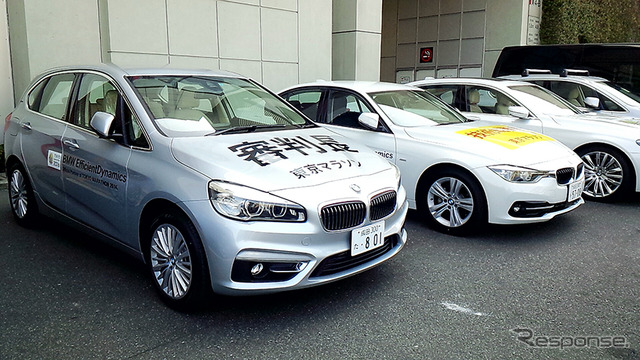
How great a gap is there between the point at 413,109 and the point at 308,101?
133cm

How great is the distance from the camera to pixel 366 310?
3.70 m

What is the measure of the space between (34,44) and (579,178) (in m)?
7.98

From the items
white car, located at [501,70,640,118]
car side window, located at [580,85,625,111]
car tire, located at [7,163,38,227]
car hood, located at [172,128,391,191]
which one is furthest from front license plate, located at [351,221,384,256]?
car side window, located at [580,85,625,111]

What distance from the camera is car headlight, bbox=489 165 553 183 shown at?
16.5ft

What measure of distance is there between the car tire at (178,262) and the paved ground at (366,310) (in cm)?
14

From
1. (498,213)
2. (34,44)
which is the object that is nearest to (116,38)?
(34,44)

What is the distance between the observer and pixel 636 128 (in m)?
6.82

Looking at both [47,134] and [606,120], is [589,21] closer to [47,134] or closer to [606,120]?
[606,120]

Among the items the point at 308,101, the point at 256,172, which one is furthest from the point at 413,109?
the point at 256,172

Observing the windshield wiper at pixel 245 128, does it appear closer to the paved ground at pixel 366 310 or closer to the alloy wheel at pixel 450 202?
the paved ground at pixel 366 310

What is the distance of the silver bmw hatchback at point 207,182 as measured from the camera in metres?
3.30

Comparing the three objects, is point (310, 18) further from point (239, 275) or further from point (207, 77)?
point (239, 275)

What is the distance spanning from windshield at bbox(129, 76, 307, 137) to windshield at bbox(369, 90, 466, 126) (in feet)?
5.01

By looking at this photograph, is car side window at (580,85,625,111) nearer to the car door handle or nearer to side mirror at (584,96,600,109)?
side mirror at (584,96,600,109)
